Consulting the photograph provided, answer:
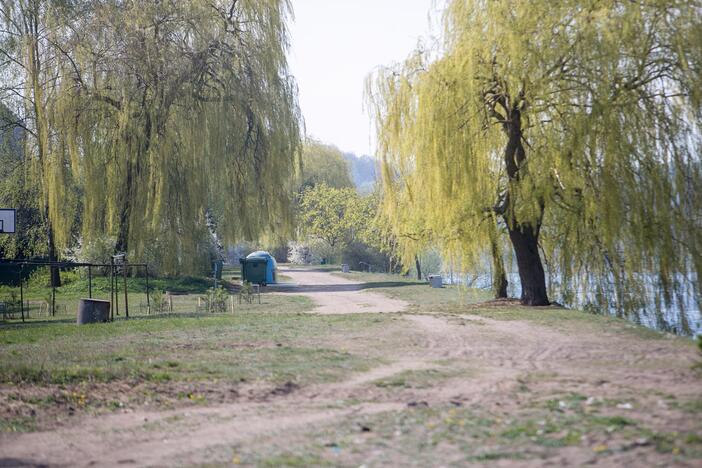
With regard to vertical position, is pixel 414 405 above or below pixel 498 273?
below

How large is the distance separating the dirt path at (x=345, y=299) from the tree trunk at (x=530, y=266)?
12.3 ft

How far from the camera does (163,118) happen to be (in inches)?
1171

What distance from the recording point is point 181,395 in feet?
31.4

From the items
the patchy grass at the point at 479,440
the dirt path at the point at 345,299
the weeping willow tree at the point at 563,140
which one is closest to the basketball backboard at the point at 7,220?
the dirt path at the point at 345,299

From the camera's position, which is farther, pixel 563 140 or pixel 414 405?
pixel 563 140

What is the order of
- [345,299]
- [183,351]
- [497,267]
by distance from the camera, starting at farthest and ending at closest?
[345,299] → [497,267] → [183,351]

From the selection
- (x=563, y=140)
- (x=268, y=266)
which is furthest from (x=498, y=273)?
(x=268, y=266)

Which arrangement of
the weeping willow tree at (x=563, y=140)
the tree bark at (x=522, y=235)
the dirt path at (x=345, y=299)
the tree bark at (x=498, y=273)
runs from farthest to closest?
the dirt path at (x=345, y=299) → the tree bark at (x=498, y=273) → the tree bark at (x=522, y=235) → the weeping willow tree at (x=563, y=140)

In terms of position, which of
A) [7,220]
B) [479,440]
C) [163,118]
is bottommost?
[479,440]

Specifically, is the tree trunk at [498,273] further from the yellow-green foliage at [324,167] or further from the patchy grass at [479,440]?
the yellow-green foliage at [324,167]

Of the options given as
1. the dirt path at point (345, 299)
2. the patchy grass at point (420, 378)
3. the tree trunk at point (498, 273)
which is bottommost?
the patchy grass at point (420, 378)

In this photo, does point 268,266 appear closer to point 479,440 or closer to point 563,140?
point 563,140

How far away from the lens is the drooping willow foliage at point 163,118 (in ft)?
95.0

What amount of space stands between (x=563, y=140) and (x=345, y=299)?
12.2 meters
